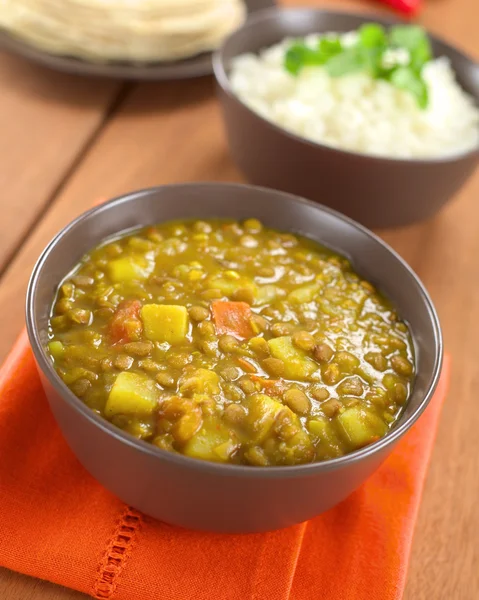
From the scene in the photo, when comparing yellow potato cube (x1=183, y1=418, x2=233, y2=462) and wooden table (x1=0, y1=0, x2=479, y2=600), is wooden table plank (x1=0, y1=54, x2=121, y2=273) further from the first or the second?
yellow potato cube (x1=183, y1=418, x2=233, y2=462)

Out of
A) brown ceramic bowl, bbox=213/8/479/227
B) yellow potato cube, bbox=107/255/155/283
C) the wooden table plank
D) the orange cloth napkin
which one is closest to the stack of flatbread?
the wooden table plank

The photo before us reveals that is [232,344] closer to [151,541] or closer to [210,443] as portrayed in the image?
[210,443]

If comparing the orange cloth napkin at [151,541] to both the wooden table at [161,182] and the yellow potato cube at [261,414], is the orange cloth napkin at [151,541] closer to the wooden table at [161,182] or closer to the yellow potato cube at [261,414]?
the wooden table at [161,182]

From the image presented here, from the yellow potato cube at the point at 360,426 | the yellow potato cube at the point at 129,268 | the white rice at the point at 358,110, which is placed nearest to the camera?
the yellow potato cube at the point at 360,426

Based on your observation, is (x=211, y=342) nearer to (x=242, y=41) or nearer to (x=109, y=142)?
(x=109, y=142)

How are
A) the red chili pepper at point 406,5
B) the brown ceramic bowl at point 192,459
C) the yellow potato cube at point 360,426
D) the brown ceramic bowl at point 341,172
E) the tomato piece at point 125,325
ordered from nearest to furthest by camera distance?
the brown ceramic bowl at point 192,459, the yellow potato cube at point 360,426, the tomato piece at point 125,325, the brown ceramic bowl at point 341,172, the red chili pepper at point 406,5

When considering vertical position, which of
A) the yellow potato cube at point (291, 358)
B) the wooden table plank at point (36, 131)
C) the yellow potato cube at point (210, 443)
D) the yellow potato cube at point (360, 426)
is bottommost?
the wooden table plank at point (36, 131)

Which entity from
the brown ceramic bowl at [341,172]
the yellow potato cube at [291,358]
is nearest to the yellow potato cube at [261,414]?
the yellow potato cube at [291,358]
